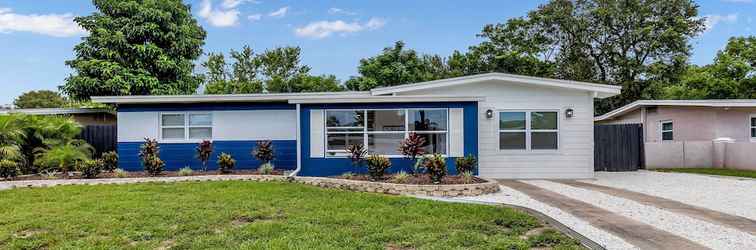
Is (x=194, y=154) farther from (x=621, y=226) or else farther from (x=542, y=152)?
(x=621, y=226)

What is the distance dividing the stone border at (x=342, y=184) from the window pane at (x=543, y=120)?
133 inches

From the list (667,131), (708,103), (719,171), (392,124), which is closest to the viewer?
(392,124)

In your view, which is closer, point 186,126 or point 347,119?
point 347,119

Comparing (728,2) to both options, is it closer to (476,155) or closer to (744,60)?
(744,60)

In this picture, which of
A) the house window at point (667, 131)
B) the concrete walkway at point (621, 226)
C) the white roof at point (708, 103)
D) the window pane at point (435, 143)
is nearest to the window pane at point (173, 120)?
the window pane at point (435, 143)

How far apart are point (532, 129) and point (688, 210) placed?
17.1ft

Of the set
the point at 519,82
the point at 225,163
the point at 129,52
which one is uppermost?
the point at 129,52

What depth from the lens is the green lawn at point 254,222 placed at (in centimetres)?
517

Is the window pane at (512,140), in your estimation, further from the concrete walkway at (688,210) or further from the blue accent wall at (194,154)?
the blue accent wall at (194,154)

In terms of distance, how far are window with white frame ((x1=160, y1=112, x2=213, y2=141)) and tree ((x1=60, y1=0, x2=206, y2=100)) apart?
7700mm

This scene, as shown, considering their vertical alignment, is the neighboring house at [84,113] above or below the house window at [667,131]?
above

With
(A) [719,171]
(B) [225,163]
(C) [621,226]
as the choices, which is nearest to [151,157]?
(B) [225,163]

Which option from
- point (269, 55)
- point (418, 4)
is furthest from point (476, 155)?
point (269, 55)

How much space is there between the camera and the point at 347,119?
38.3ft
